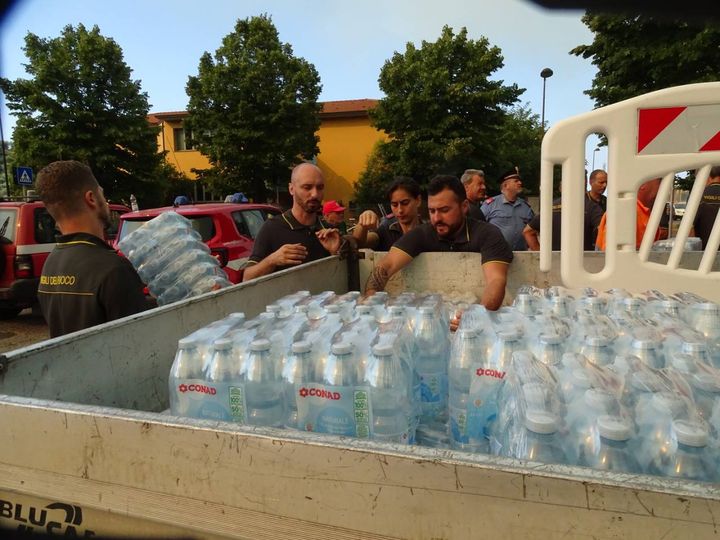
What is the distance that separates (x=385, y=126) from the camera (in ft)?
98.9

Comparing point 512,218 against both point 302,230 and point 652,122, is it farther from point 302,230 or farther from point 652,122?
point 652,122

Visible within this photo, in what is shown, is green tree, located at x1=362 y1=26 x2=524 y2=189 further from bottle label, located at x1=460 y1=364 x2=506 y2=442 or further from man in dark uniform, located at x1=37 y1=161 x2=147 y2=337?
bottle label, located at x1=460 y1=364 x2=506 y2=442

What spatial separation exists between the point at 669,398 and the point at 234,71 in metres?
30.4

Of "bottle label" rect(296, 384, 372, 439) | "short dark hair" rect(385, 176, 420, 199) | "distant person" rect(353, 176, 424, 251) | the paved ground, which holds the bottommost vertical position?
the paved ground

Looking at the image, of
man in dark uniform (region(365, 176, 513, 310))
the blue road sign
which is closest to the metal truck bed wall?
man in dark uniform (region(365, 176, 513, 310))

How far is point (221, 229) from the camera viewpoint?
7699 mm

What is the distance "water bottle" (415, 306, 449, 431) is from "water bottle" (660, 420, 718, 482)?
85 centimetres

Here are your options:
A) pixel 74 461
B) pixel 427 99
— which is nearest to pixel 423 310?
pixel 74 461

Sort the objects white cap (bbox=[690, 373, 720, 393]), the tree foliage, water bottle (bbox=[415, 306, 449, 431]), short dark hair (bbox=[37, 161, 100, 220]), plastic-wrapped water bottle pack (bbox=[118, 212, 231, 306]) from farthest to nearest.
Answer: the tree foliage
plastic-wrapped water bottle pack (bbox=[118, 212, 231, 306])
short dark hair (bbox=[37, 161, 100, 220])
water bottle (bbox=[415, 306, 449, 431])
white cap (bbox=[690, 373, 720, 393])

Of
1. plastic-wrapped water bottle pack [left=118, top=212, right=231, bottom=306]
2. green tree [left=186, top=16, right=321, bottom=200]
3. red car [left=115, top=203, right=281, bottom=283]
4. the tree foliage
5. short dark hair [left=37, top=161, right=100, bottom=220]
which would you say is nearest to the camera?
short dark hair [left=37, top=161, right=100, bottom=220]

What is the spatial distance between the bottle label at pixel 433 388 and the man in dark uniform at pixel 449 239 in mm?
1502

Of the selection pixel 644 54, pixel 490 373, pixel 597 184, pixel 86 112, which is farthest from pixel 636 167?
pixel 86 112

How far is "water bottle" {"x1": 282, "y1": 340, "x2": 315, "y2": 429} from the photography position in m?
1.60

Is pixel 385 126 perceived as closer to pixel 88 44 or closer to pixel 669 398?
pixel 88 44
